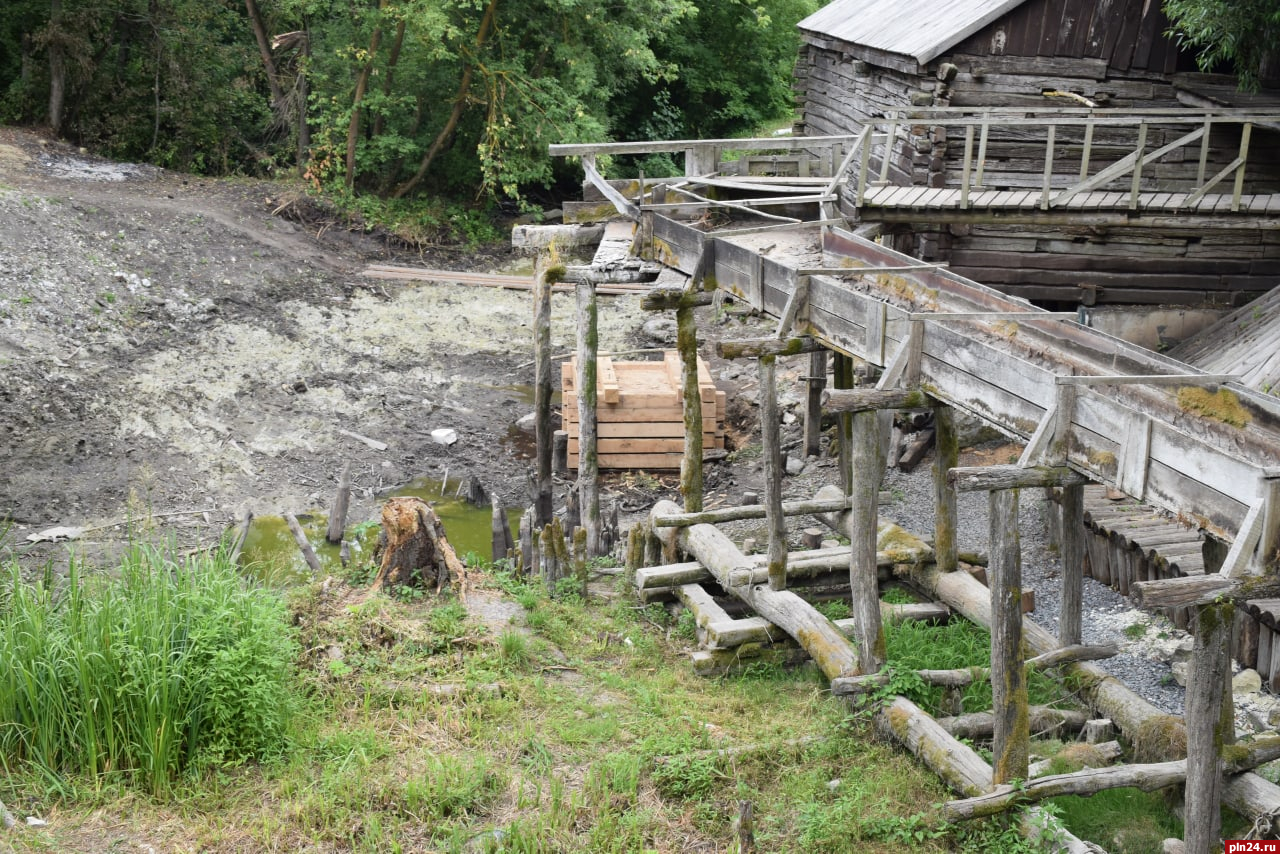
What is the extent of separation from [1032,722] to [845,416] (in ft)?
11.8

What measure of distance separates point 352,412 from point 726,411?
16.6ft

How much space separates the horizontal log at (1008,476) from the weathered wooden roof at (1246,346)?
18.3 ft

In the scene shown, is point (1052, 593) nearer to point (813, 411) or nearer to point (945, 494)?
point (945, 494)

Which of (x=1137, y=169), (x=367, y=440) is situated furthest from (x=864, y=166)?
(x=367, y=440)

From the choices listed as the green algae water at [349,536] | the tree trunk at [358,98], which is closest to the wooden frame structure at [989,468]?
the green algae water at [349,536]

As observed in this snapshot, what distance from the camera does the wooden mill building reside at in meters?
13.6

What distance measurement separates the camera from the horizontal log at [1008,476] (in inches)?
238

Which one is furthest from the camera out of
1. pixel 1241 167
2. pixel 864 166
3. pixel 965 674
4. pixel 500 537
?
pixel 864 166

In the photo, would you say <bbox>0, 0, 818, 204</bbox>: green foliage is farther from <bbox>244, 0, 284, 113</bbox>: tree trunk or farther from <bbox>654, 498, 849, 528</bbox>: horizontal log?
<bbox>654, 498, 849, 528</bbox>: horizontal log

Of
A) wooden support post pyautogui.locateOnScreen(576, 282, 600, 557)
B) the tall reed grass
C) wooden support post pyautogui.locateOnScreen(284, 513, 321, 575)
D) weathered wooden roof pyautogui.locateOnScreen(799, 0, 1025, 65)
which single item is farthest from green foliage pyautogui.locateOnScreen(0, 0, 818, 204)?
the tall reed grass

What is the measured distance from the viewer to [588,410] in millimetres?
11992

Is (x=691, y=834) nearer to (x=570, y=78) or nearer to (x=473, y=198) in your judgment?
(x=570, y=78)

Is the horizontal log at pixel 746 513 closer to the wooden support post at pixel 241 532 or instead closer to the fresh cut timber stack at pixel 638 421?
the fresh cut timber stack at pixel 638 421

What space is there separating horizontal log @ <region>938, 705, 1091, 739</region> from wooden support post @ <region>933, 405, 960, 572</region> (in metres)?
→ 1.65
